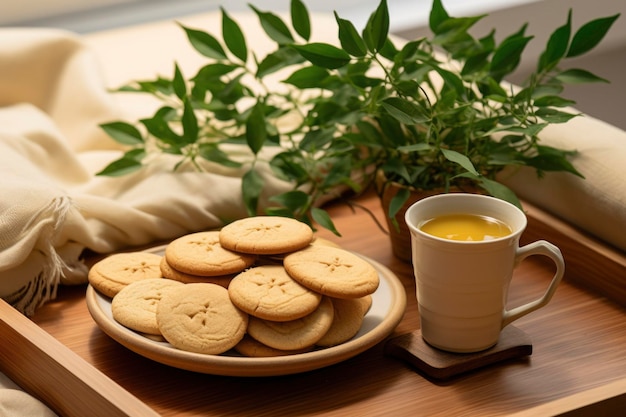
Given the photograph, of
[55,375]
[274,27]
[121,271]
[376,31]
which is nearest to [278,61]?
[274,27]

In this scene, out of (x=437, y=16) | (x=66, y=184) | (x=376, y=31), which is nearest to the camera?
(x=376, y=31)

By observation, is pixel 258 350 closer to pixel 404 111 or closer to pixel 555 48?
pixel 404 111

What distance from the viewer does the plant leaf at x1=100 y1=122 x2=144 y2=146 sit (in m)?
0.93

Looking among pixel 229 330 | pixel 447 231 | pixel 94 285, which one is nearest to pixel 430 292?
pixel 447 231

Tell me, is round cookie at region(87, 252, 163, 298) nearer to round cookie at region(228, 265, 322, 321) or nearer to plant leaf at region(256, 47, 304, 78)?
round cookie at region(228, 265, 322, 321)

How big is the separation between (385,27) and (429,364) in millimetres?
267

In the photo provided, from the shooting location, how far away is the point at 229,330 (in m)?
0.63

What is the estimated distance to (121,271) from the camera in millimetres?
728

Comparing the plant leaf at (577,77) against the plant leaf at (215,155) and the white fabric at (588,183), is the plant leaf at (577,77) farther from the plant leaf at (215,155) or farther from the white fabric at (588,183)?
the plant leaf at (215,155)

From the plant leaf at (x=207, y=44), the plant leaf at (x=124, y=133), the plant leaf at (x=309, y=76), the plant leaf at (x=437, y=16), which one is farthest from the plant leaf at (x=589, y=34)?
the plant leaf at (x=124, y=133)

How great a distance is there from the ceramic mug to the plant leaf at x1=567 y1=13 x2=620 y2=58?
21 cm

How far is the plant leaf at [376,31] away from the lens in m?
0.72

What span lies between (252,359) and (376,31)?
0.28 meters

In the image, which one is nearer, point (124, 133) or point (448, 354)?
point (448, 354)
